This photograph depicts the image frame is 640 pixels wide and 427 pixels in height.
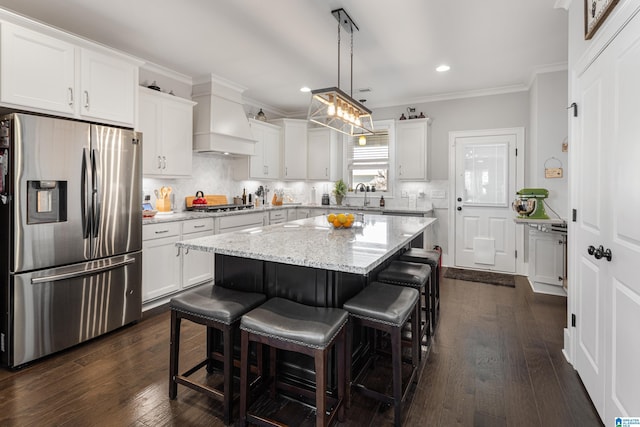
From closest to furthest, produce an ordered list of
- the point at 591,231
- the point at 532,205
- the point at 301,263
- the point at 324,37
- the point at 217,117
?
the point at 301,263
the point at 591,231
the point at 324,37
the point at 532,205
the point at 217,117

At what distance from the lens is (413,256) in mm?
3105

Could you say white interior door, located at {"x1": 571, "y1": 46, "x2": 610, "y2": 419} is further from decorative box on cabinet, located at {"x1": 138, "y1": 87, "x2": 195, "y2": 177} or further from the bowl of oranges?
decorative box on cabinet, located at {"x1": 138, "y1": 87, "x2": 195, "y2": 177}

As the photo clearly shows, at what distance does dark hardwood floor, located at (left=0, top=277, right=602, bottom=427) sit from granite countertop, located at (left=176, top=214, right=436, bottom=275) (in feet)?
3.02

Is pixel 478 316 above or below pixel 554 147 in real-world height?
below

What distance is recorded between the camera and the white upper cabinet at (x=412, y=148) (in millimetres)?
5324

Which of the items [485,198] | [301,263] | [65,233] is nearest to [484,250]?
[485,198]

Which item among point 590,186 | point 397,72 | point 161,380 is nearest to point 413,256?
point 590,186

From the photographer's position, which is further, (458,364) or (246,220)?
(246,220)

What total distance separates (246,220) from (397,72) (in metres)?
2.86

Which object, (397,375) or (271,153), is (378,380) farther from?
(271,153)

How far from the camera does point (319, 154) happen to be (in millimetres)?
6137

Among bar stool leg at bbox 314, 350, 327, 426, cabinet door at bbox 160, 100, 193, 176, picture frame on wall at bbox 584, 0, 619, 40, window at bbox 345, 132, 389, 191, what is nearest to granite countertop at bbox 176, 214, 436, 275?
bar stool leg at bbox 314, 350, 327, 426

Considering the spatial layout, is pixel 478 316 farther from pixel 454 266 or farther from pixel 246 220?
pixel 246 220

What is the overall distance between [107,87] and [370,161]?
4115 mm
